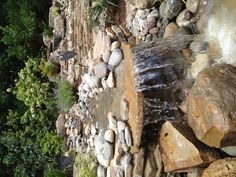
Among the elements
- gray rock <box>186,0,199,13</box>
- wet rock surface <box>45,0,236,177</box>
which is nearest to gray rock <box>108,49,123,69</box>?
wet rock surface <box>45,0,236,177</box>

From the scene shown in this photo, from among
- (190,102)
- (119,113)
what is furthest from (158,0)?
(190,102)

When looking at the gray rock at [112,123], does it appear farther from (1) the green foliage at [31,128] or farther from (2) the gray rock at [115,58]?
(1) the green foliage at [31,128]

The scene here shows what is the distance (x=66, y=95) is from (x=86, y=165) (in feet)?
4.03

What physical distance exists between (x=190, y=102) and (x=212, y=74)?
0.29 m

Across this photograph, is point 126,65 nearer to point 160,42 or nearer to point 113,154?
point 160,42

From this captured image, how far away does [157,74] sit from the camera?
4.01 metres

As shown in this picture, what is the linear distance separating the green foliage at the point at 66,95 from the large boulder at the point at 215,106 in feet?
9.14

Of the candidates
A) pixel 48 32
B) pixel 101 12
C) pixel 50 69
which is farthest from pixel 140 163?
pixel 48 32

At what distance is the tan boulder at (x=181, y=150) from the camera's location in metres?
3.40

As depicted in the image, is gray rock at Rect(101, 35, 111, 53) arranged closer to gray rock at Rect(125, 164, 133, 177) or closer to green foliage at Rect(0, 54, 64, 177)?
gray rock at Rect(125, 164, 133, 177)

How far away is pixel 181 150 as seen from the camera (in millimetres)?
3500

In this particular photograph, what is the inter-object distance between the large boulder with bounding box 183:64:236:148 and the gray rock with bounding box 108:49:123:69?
4.58 ft

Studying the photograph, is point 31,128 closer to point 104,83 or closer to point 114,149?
point 104,83

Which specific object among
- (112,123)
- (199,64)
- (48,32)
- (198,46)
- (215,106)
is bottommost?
(215,106)
